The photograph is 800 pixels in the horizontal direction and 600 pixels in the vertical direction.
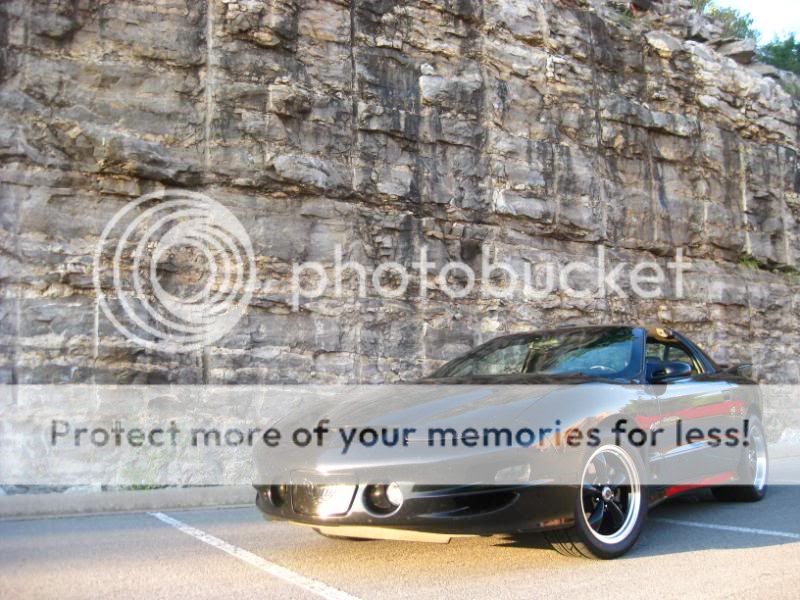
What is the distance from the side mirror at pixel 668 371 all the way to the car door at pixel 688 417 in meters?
0.04

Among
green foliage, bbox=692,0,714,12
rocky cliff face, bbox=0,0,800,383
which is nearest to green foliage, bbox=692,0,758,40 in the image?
green foliage, bbox=692,0,714,12

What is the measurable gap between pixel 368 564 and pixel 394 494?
66 cm

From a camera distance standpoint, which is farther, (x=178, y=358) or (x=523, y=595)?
(x=178, y=358)

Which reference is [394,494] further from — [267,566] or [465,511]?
[267,566]

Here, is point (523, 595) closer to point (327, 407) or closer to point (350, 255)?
point (327, 407)

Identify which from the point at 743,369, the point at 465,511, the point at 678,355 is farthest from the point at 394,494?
the point at 743,369

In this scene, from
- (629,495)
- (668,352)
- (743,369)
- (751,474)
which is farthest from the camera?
(743,369)

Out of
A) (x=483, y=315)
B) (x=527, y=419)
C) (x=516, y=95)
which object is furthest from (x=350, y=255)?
(x=527, y=419)

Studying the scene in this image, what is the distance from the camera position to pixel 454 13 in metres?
11.8

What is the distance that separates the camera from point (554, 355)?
5.39m

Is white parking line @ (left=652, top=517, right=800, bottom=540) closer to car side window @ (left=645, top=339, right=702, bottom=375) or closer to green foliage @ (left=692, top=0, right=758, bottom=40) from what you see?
car side window @ (left=645, top=339, right=702, bottom=375)

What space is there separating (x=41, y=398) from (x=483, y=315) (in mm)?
5755

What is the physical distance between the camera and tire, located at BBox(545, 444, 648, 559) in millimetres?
4152

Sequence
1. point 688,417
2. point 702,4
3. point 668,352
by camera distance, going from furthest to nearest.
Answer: point 702,4 → point 668,352 → point 688,417
